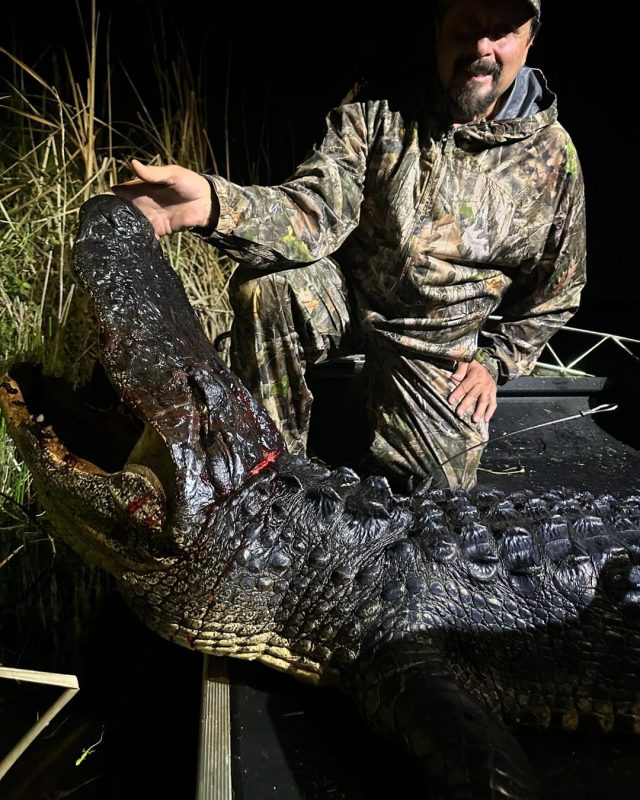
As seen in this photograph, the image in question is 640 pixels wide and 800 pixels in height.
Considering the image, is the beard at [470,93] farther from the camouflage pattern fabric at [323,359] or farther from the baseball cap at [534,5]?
the camouflage pattern fabric at [323,359]

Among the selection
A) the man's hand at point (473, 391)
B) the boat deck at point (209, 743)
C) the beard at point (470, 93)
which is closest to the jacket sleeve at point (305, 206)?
the beard at point (470, 93)

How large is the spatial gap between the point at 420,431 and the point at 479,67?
4.85ft

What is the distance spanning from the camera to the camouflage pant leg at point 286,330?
2.46 meters

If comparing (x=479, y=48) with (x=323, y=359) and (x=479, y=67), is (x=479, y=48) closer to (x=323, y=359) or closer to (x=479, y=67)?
(x=479, y=67)

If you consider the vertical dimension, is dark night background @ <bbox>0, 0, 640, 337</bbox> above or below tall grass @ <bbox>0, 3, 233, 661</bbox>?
above

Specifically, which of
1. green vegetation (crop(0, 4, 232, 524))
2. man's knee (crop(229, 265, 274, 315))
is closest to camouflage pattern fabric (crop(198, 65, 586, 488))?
man's knee (crop(229, 265, 274, 315))

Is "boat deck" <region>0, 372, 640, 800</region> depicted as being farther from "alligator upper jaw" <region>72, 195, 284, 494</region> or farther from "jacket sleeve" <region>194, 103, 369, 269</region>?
"jacket sleeve" <region>194, 103, 369, 269</region>

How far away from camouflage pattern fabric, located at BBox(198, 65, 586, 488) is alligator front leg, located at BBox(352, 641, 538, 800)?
143 cm

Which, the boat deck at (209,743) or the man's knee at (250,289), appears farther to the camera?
the man's knee at (250,289)

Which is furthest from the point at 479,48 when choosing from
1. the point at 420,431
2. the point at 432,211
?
the point at 420,431

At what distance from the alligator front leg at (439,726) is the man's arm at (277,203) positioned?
4.44ft

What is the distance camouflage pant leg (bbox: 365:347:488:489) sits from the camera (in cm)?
266

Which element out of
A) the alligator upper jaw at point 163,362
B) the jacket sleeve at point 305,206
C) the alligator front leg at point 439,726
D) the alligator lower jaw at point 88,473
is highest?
the jacket sleeve at point 305,206

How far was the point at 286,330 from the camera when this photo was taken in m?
Answer: 2.52
